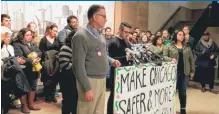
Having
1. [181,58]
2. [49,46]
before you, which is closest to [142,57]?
[181,58]

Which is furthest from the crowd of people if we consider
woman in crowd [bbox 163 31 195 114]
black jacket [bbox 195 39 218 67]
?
black jacket [bbox 195 39 218 67]

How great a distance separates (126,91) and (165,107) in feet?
2.62

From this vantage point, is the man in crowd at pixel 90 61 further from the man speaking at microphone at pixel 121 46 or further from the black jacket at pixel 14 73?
the black jacket at pixel 14 73

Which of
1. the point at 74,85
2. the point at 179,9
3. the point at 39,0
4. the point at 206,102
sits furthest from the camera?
the point at 179,9

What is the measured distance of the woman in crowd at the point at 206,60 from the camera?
624 centimetres

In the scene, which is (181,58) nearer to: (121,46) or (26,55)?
(121,46)

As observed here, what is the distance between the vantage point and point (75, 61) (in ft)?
7.44

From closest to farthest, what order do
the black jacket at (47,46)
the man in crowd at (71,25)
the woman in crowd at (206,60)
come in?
the man in crowd at (71,25)
the black jacket at (47,46)
the woman in crowd at (206,60)

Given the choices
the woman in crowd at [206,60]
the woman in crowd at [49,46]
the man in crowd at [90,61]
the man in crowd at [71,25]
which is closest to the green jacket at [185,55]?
the man in crowd at [71,25]

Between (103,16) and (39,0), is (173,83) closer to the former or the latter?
(103,16)

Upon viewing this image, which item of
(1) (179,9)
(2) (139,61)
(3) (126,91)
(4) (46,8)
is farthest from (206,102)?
(1) (179,9)

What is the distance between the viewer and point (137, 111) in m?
2.70

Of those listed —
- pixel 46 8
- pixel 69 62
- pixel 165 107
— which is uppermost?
pixel 46 8

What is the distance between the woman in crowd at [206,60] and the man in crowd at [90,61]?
4299mm
